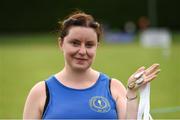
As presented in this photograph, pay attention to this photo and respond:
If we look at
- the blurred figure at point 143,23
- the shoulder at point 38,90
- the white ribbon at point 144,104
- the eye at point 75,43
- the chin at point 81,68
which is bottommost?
the white ribbon at point 144,104

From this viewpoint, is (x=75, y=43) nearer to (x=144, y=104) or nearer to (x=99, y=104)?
(x=99, y=104)

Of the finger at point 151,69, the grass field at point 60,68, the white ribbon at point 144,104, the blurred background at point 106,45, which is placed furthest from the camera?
the blurred background at point 106,45

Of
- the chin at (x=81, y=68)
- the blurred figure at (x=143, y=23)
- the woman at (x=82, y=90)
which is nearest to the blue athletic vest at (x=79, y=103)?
the woman at (x=82, y=90)

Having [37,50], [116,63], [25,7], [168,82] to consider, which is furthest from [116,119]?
[25,7]

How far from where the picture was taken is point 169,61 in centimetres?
2145

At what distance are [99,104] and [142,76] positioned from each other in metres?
0.29

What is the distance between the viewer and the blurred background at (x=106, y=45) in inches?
556

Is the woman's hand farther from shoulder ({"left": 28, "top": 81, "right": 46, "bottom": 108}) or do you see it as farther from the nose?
shoulder ({"left": 28, "top": 81, "right": 46, "bottom": 108})

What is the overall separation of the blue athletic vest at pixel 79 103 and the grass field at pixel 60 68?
591 centimetres

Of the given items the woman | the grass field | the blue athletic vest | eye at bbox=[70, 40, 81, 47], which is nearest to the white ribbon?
the woman

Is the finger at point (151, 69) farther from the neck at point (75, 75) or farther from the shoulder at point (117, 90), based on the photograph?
the neck at point (75, 75)

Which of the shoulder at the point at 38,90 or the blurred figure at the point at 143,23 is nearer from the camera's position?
the shoulder at the point at 38,90

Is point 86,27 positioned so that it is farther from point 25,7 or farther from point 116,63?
point 25,7

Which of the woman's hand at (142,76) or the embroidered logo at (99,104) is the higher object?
the woman's hand at (142,76)
